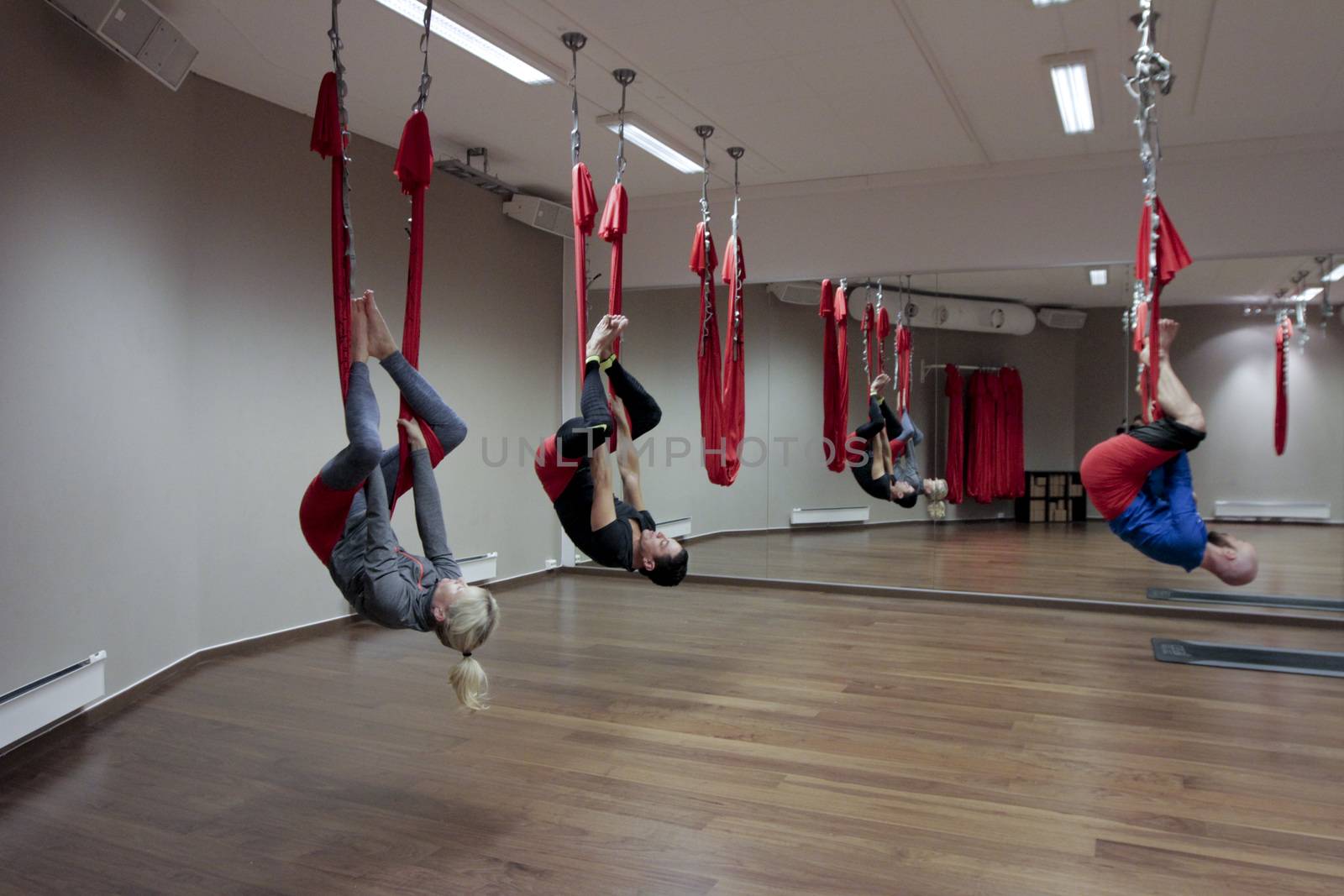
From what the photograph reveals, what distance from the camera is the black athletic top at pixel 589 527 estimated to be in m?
3.85

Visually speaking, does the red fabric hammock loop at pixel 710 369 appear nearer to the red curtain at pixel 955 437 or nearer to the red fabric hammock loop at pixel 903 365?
the red fabric hammock loop at pixel 903 365

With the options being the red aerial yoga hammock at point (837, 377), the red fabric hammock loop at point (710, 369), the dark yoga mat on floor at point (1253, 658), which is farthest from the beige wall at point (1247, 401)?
the red fabric hammock loop at point (710, 369)

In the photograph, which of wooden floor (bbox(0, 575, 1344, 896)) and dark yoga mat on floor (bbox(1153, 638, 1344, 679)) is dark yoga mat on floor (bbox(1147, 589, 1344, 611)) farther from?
wooden floor (bbox(0, 575, 1344, 896))

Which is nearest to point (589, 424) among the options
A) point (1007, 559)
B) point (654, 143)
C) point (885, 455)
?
point (654, 143)

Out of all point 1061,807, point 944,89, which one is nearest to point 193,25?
point 944,89

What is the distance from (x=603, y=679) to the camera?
4824 millimetres

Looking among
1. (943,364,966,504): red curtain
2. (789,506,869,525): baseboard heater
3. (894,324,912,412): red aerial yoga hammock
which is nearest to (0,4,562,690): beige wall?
(789,506,869,525): baseboard heater

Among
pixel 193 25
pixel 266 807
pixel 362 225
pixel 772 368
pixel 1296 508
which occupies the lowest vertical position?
pixel 266 807

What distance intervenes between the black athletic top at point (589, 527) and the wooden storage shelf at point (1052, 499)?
455cm

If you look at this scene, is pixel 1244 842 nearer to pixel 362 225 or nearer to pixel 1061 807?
pixel 1061 807

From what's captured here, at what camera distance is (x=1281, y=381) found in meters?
6.33

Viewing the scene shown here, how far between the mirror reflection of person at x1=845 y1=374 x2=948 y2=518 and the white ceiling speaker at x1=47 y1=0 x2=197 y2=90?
4.80 m

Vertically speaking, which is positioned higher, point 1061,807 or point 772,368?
point 772,368

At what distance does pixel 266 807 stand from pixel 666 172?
17.1 ft
